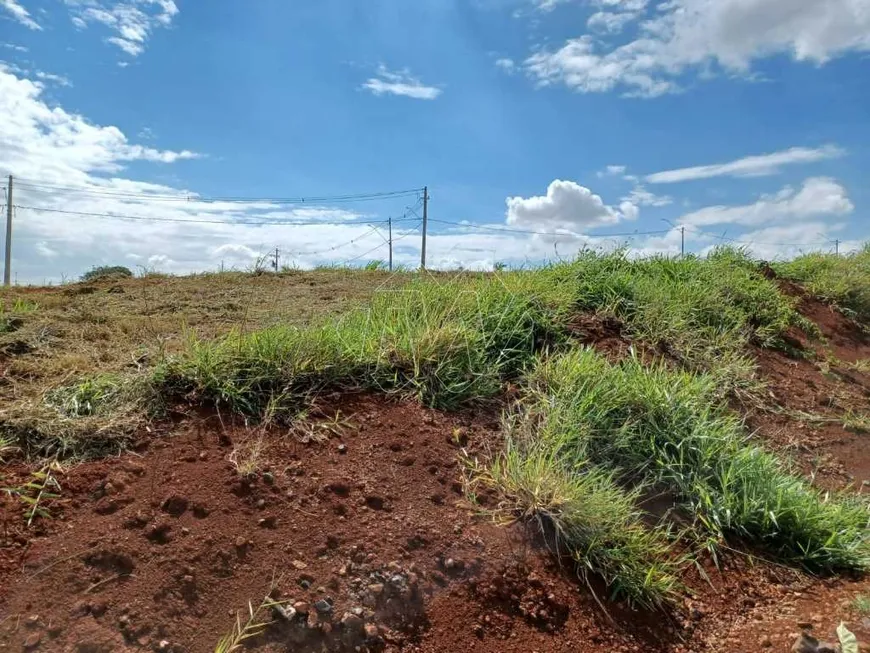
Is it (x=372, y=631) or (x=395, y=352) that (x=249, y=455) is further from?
(x=395, y=352)

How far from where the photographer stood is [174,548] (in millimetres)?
2279

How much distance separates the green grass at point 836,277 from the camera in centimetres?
716

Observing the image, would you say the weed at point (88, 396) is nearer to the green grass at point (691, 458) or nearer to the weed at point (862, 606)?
the green grass at point (691, 458)

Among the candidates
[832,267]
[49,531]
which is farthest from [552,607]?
[832,267]

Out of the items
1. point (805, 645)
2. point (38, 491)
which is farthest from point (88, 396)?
point (805, 645)

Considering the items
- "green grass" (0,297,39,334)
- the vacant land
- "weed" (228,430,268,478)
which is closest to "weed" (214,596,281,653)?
the vacant land

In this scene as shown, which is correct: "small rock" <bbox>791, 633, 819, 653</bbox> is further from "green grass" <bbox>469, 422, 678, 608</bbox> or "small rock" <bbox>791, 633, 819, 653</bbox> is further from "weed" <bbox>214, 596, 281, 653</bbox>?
"weed" <bbox>214, 596, 281, 653</bbox>

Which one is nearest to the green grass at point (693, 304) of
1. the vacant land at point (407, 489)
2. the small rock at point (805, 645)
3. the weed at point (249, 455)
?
the vacant land at point (407, 489)

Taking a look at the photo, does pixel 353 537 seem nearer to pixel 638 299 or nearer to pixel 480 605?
pixel 480 605

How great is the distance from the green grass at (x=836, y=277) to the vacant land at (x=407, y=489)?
313 cm

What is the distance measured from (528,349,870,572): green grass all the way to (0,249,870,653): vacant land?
1cm

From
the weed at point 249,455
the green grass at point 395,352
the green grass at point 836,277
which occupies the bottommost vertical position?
the weed at point 249,455

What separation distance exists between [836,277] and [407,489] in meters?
6.95

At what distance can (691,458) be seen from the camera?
3.37 m
